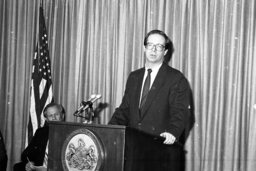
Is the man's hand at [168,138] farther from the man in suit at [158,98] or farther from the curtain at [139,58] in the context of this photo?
the curtain at [139,58]

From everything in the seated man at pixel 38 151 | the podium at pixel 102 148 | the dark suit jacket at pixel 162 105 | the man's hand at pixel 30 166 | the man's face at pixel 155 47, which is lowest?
the man's hand at pixel 30 166

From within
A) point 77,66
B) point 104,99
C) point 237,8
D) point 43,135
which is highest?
point 237,8

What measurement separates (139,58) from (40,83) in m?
1.53

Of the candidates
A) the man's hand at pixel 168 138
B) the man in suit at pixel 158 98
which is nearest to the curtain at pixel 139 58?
the man in suit at pixel 158 98

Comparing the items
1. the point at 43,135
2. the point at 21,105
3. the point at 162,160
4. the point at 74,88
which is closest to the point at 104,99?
the point at 74,88

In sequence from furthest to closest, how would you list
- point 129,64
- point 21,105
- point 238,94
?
1. point 21,105
2. point 129,64
3. point 238,94

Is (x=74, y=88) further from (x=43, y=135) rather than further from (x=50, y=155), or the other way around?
(x=50, y=155)

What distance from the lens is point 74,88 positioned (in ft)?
19.5

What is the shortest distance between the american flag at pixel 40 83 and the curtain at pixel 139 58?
13 cm

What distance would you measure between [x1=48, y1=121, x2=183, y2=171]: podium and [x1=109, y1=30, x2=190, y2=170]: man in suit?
0.42 meters

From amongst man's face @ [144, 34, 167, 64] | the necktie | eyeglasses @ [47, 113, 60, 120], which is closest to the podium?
the necktie

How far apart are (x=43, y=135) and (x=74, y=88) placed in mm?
1159

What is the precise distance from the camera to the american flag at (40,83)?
19.4 feet

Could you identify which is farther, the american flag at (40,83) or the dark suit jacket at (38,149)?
the american flag at (40,83)
